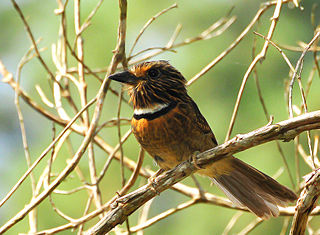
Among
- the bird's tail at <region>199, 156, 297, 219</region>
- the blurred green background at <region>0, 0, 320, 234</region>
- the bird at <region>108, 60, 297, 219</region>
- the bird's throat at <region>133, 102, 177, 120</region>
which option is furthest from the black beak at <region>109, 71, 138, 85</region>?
the blurred green background at <region>0, 0, 320, 234</region>

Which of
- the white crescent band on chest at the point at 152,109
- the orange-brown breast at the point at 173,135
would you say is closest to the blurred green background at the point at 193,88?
the white crescent band on chest at the point at 152,109

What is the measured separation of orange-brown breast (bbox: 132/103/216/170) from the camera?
2.75m

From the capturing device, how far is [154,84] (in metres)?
2.94

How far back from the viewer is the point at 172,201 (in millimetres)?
5000

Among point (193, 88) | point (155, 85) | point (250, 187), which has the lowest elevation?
point (250, 187)

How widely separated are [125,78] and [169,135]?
43cm

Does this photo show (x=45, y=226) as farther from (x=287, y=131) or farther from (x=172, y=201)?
(x=287, y=131)

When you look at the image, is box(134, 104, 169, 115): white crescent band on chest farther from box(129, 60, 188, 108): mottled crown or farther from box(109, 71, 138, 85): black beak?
box(109, 71, 138, 85): black beak

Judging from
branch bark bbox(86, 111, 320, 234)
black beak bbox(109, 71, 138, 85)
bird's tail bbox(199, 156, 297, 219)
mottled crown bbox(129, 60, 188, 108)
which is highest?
black beak bbox(109, 71, 138, 85)

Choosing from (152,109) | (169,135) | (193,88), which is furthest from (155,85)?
(193,88)

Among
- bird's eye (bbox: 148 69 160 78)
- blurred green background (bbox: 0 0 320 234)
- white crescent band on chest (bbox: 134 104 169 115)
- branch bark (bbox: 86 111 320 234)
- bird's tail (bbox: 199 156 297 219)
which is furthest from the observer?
blurred green background (bbox: 0 0 320 234)

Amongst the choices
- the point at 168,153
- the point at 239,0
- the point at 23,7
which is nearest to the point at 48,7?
the point at 23,7

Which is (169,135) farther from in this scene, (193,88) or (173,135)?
(193,88)

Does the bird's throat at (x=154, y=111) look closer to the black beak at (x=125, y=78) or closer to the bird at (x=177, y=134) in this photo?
the bird at (x=177, y=134)
